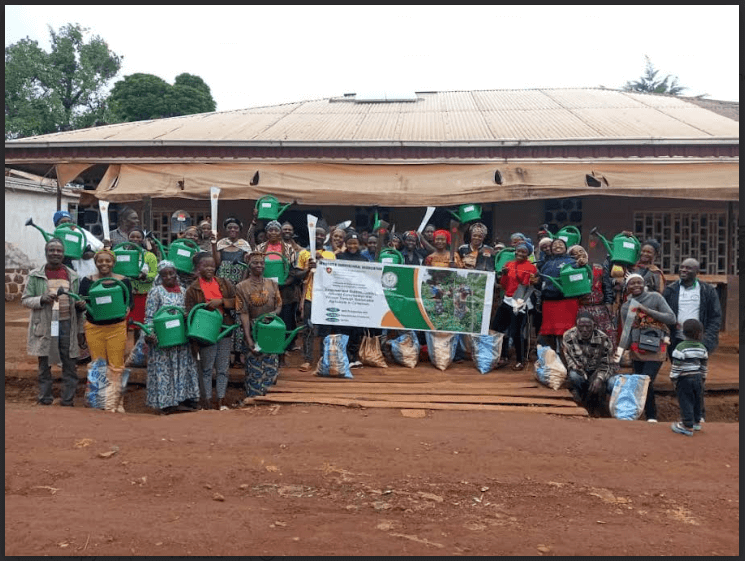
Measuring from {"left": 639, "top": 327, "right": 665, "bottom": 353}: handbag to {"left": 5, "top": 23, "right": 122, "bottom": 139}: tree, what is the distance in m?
26.2

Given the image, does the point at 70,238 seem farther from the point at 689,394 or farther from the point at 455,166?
the point at 689,394

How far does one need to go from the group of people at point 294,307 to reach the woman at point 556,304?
0.01 m

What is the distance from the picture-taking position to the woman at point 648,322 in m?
6.25

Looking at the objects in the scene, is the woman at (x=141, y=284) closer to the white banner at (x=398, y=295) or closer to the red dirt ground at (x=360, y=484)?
the red dirt ground at (x=360, y=484)

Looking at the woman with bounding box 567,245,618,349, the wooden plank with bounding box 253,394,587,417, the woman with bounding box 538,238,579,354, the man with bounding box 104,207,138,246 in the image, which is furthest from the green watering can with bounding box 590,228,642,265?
the man with bounding box 104,207,138,246

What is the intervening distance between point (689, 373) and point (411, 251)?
132 inches

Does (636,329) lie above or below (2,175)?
below

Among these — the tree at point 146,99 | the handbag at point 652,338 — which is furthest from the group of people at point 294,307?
the tree at point 146,99

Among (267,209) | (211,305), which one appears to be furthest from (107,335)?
(267,209)

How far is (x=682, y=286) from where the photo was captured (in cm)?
665

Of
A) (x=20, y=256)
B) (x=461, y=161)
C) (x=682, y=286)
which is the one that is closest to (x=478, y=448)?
(x=682, y=286)

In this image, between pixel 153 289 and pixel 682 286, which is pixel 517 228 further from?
pixel 153 289

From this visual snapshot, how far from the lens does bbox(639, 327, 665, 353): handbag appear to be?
20.6ft

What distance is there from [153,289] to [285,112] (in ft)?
26.5
